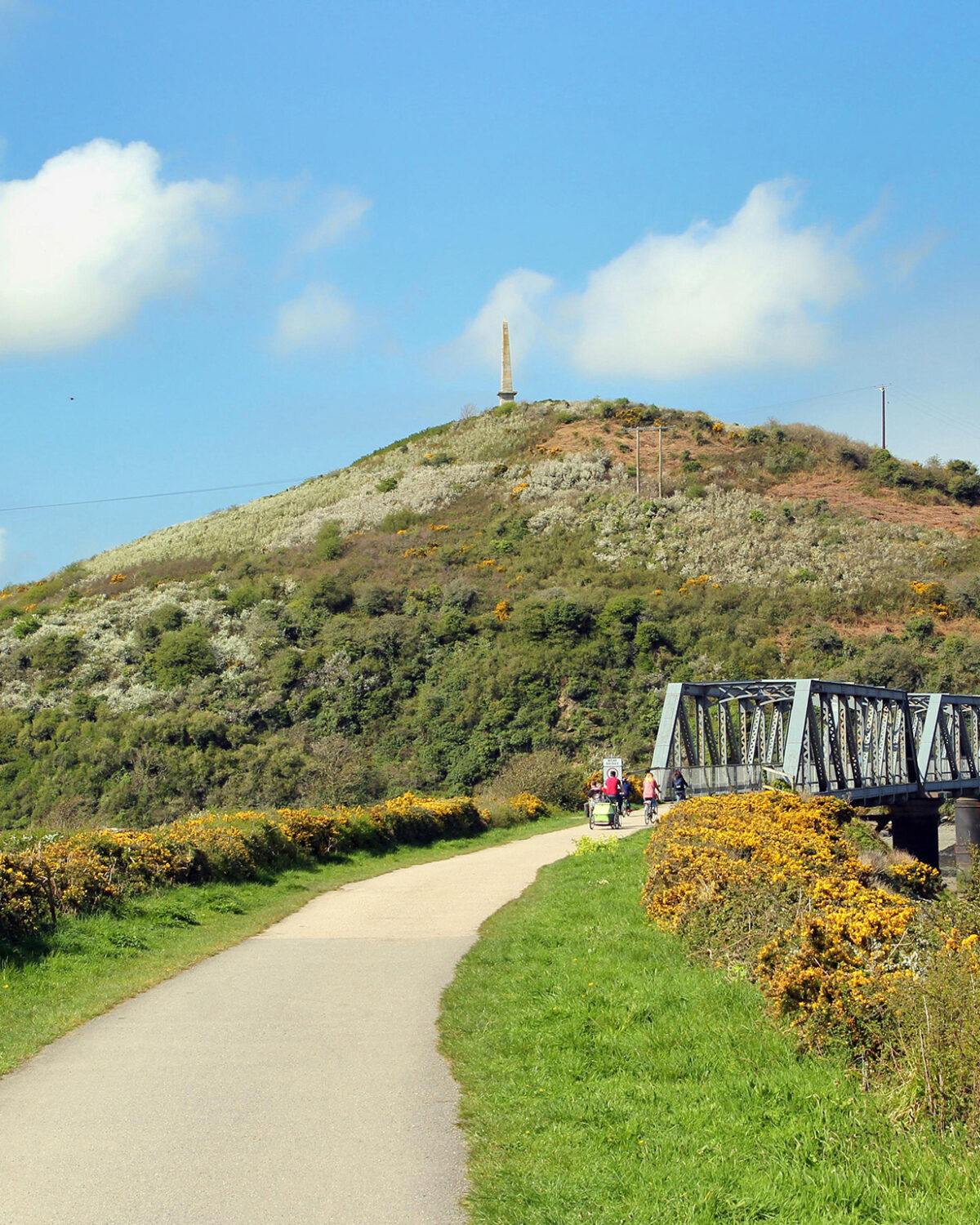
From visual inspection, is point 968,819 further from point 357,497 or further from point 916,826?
point 357,497

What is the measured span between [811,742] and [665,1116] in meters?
21.1

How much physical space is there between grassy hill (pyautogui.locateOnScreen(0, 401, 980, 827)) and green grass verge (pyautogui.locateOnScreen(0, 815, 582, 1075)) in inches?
668

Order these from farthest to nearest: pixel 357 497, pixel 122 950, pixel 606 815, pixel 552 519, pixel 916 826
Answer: pixel 357 497
pixel 552 519
pixel 916 826
pixel 606 815
pixel 122 950

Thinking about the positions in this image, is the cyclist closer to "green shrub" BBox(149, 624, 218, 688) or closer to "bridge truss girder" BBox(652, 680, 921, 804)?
"bridge truss girder" BBox(652, 680, 921, 804)

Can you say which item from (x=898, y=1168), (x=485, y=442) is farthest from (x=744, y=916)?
(x=485, y=442)

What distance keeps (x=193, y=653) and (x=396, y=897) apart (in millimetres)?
36048

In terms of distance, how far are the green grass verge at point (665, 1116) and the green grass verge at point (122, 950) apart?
277cm

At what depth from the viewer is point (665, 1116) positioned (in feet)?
18.6

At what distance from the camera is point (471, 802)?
27.7 meters

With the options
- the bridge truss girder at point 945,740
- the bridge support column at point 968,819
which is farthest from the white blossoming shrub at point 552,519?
the bridge support column at point 968,819

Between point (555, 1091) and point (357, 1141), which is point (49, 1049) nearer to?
point (357, 1141)

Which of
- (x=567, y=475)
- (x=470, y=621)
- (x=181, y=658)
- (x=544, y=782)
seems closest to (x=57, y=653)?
(x=181, y=658)

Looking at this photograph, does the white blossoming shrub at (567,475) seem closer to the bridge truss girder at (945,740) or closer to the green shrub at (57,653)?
the green shrub at (57,653)

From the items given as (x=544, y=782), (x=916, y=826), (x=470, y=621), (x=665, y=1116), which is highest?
(x=470, y=621)
